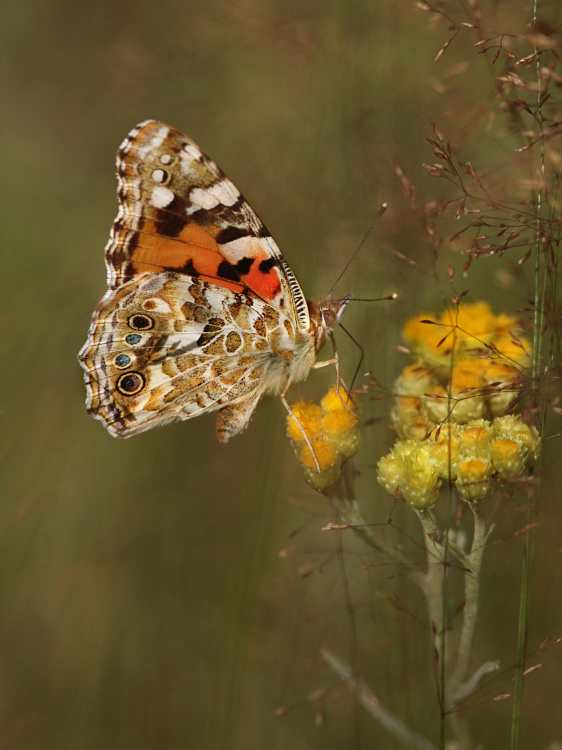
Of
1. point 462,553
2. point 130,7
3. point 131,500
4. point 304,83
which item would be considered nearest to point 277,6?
point 304,83

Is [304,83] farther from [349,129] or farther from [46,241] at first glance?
[46,241]

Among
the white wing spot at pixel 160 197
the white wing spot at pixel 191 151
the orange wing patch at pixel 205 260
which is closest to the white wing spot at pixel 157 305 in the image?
the orange wing patch at pixel 205 260

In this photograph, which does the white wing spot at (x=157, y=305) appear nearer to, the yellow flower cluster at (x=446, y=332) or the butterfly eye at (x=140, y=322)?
the butterfly eye at (x=140, y=322)

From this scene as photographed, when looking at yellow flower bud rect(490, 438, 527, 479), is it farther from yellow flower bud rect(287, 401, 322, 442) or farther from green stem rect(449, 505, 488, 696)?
yellow flower bud rect(287, 401, 322, 442)

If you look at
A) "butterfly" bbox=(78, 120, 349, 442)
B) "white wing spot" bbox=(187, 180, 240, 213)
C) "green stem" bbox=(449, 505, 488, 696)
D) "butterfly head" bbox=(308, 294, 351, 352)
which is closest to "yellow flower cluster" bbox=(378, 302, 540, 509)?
"green stem" bbox=(449, 505, 488, 696)

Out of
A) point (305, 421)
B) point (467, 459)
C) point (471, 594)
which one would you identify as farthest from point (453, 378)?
point (471, 594)

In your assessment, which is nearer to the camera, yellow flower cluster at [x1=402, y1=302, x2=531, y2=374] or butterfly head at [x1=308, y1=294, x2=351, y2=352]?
yellow flower cluster at [x1=402, y1=302, x2=531, y2=374]
